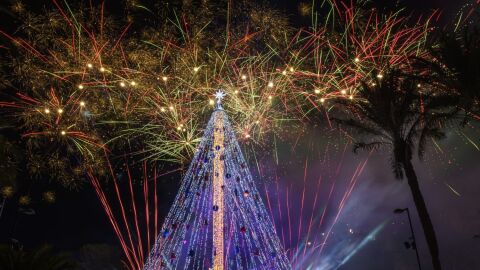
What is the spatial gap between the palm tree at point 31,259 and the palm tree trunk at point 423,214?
13.4 m

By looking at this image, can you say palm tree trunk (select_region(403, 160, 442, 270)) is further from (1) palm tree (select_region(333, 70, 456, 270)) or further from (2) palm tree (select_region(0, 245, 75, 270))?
(2) palm tree (select_region(0, 245, 75, 270))

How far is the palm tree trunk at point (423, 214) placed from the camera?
1595 cm

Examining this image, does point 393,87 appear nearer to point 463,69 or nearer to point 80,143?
point 463,69

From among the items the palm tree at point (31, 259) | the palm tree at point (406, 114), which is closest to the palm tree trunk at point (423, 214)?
the palm tree at point (406, 114)

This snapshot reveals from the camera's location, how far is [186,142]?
60.3 ft

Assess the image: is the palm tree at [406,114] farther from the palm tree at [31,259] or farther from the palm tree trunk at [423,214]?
the palm tree at [31,259]

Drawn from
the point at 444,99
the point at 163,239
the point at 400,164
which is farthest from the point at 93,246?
the point at 444,99

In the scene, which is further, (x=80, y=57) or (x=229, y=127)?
(x=229, y=127)

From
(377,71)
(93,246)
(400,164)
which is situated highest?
(377,71)

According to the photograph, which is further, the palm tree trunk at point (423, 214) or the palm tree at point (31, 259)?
the palm tree trunk at point (423, 214)

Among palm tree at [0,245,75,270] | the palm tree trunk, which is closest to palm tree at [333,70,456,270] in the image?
the palm tree trunk

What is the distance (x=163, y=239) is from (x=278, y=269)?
16.3 ft

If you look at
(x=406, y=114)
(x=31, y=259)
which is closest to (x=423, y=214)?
(x=406, y=114)

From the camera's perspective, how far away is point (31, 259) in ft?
39.7
